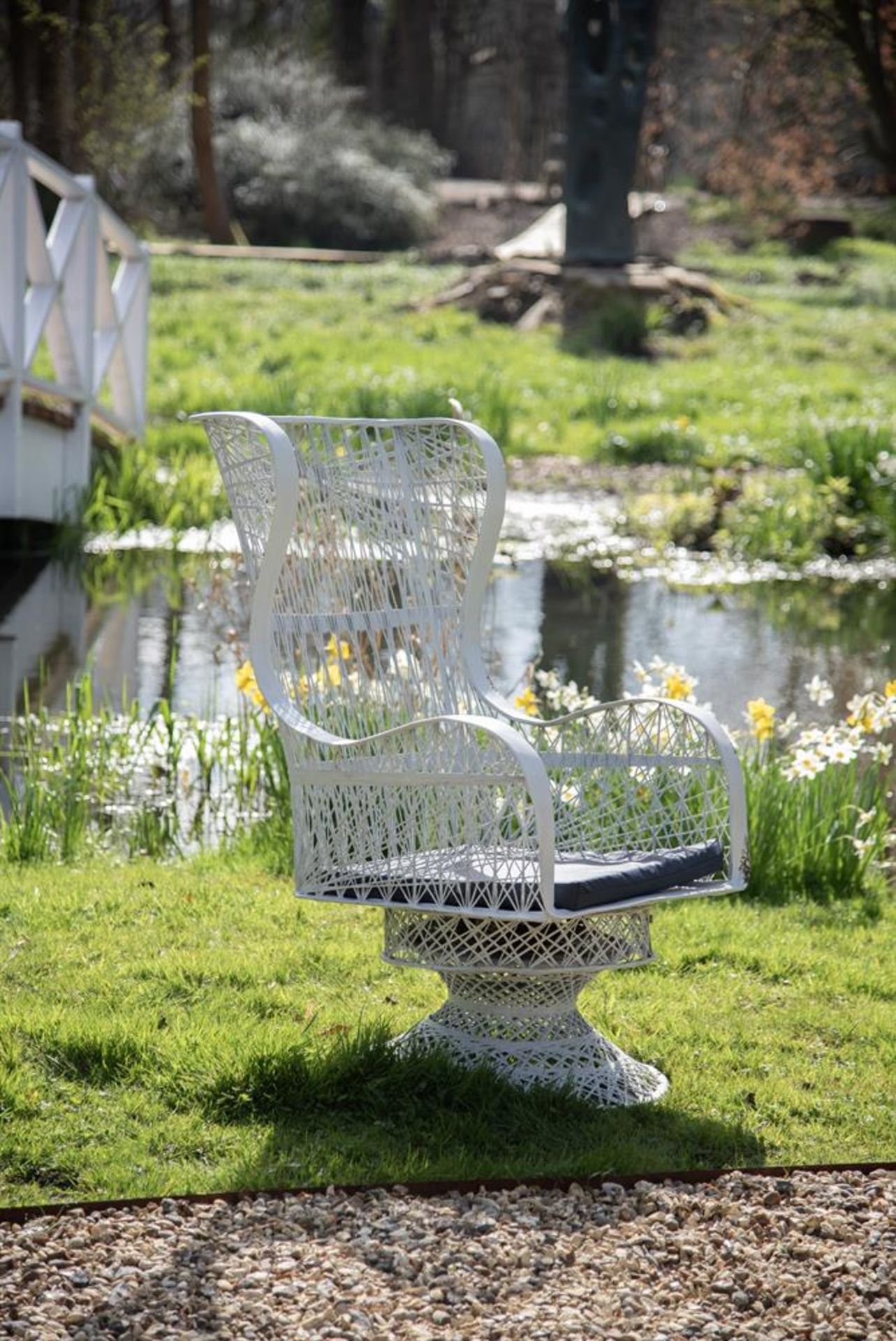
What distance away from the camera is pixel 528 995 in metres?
3.54

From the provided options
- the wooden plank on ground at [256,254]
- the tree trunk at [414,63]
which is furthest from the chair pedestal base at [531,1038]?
the tree trunk at [414,63]

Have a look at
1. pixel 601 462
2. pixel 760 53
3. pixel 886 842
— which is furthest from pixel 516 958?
pixel 760 53

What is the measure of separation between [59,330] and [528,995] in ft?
24.8

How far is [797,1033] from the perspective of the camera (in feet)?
12.9

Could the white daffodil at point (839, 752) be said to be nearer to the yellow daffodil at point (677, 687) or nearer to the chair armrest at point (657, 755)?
the yellow daffodil at point (677, 687)

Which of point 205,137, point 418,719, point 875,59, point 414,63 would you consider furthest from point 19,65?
point 414,63

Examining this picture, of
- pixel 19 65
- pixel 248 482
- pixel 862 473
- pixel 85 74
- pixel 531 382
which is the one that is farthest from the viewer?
pixel 19 65

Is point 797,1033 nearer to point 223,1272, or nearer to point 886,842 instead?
point 886,842

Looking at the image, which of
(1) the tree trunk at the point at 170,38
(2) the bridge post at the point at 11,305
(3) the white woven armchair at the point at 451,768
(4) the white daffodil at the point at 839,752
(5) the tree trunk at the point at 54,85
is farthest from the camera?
(1) the tree trunk at the point at 170,38

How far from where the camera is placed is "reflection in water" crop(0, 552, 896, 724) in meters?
7.37

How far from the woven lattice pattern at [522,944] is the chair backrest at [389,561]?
24.6 inches

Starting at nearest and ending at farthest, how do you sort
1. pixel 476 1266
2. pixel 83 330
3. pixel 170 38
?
pixel 476 1266 → pixel 83 330 → pixel 170 38

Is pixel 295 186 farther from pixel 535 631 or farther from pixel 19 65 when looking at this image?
pixel 535 631

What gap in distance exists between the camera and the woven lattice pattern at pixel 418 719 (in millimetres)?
3389
